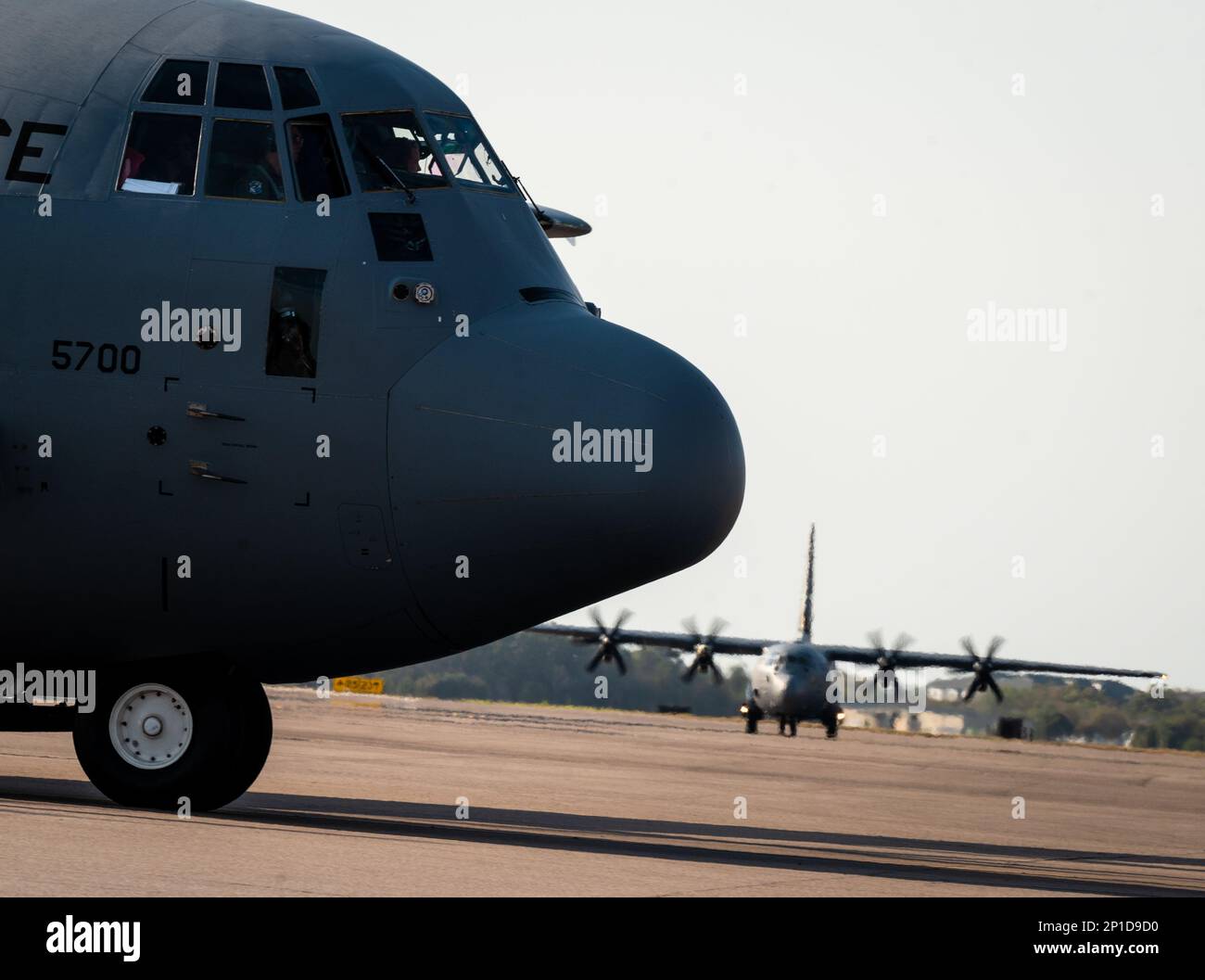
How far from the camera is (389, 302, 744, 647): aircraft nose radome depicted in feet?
40.6

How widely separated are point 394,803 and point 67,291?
6405 millimetres

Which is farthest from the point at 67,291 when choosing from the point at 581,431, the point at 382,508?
the point at 581,431

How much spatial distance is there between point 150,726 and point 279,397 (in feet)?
9.55

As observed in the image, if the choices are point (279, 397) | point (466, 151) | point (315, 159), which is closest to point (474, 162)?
point (466, 151)

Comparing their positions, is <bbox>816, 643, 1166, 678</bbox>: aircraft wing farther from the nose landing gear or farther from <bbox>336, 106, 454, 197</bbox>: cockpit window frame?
<bbox>336, 106, 454, 197</bbox>: cockpit window frame

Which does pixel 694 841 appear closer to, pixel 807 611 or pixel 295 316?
pixel 295 316

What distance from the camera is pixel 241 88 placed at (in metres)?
13.3

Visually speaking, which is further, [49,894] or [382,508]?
[382,508]

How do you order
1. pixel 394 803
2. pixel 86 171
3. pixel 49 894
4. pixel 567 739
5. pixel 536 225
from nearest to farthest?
pixel 49 894 → pixel 86 171 → pixel 536 225 → pixel 394 803 → pixel 567 739

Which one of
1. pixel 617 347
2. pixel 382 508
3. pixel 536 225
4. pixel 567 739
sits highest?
pixel 536 225
